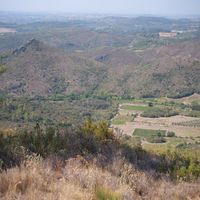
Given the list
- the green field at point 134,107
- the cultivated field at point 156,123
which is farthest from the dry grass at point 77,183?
the green field at point 134,107

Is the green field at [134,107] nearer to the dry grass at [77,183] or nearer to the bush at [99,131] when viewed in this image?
the bush at [99,131]

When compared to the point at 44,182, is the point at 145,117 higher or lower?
lower

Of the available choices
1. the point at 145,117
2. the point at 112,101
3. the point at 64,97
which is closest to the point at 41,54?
the point at 64,97

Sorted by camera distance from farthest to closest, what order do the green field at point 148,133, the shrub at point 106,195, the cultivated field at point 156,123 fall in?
the cultivated field at point 156,123 → the green field at point 148,133 → the shrub at point 106,195

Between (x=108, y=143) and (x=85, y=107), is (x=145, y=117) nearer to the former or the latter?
(x=85, y=107)

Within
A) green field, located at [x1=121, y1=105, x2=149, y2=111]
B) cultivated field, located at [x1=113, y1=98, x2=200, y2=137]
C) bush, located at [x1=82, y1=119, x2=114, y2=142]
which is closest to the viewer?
bush, located at [x1=82, y1=119, x2=114, y2=142]

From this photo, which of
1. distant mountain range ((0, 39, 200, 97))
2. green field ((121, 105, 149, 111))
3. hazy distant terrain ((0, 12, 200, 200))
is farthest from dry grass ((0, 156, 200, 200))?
distant mountain range ((0, 39, 200, 97))

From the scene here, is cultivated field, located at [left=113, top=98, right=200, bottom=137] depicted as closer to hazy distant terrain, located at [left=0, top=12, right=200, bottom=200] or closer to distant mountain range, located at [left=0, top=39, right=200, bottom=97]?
hazy distant terrain, located at [left=0, top=12, right=200, bottom=200]

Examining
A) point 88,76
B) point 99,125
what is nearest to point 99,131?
point 99,125

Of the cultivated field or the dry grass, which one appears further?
the cultivated field
